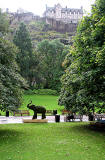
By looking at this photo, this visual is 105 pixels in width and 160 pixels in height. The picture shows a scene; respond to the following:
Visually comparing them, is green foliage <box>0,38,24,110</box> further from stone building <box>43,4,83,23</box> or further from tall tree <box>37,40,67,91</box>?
stone building <box>43,4,83,23</box>

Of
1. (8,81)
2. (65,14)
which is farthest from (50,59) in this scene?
(65,14)

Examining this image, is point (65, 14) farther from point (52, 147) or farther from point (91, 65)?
point (52, 147)

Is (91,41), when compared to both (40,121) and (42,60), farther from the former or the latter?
(42,60)

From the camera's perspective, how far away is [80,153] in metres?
9.32

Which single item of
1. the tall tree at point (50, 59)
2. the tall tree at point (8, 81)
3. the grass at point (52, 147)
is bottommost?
the grass at point (52, 147)

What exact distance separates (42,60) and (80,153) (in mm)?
47593

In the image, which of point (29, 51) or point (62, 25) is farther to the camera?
point (62, 25)

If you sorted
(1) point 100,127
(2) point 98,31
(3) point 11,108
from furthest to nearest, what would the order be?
1. (1) point 100,127
2. (2) point 98,31
3. (3) point 11,108

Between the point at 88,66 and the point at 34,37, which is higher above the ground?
the point at 34,37

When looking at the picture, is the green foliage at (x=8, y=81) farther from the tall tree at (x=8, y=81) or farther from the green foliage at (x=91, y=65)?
the green foliage at (x=91, y=65)

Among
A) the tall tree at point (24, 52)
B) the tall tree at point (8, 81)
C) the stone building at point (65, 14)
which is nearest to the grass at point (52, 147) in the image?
the tall tree at point (8, 81)

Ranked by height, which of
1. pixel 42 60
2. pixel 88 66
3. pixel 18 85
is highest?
pixel 42 60

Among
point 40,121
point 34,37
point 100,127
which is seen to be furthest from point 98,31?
point 34,37

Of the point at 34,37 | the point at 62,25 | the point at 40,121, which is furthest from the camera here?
the point at 62,25
